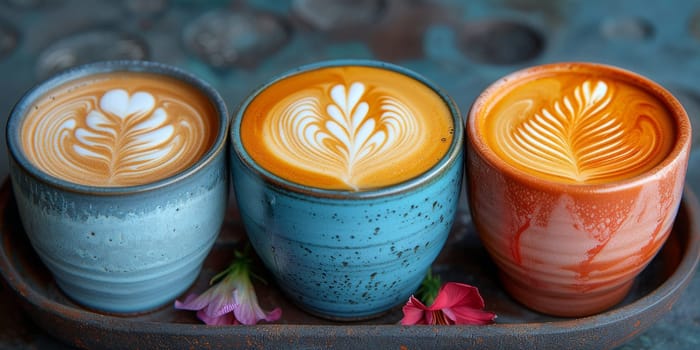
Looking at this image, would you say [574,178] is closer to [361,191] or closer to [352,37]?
[361,191]

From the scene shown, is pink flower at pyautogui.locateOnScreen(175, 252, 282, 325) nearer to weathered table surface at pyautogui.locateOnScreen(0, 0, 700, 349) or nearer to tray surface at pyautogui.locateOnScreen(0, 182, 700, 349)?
tray surface at pyautogui.locateOnScreen(0, 182, 700, 349)

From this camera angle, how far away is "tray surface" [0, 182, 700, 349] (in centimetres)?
109

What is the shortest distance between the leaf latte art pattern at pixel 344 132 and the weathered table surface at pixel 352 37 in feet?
1.76

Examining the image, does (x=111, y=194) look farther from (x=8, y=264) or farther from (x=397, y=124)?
(x=397, y=124)

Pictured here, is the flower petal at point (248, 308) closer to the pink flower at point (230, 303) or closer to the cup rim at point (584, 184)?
the pink flower at point (230, 303)

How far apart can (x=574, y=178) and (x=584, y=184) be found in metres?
0.04

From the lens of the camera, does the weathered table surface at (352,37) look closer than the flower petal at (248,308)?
No

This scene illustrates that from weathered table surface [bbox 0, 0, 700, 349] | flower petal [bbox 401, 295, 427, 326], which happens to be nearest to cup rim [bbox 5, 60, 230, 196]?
flower petal [bbox 401, 295, 427, 326]

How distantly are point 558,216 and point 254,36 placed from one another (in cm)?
107

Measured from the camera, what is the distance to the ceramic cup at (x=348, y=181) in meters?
1.07

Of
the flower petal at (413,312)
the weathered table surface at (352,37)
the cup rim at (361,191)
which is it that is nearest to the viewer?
the cup rim at (361,191)

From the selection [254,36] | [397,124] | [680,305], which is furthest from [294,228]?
[254,36]

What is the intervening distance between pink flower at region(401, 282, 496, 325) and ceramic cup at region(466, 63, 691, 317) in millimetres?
72

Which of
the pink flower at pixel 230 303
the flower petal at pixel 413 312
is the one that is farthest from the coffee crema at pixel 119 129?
the flower petal at pixel 413 312
